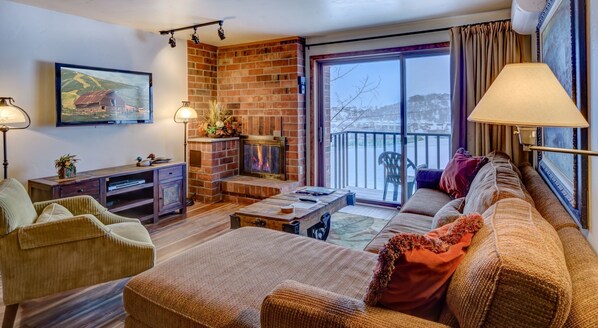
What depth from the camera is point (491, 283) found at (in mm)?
899

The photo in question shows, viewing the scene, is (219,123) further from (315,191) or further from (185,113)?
(315,191)

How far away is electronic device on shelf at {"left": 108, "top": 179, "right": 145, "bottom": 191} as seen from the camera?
3.86 m

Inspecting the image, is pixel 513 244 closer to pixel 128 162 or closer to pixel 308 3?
pixel 308 3

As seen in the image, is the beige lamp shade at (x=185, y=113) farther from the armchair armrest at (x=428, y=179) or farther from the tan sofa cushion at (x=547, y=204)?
the tan sofa cushion at (x=547, y=204)

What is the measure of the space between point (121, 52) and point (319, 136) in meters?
2.71

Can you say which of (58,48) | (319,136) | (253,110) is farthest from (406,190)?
(58,48)

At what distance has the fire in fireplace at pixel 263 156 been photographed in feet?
17.4

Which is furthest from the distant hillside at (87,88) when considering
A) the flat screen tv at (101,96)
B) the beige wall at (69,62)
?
the beige wall at (69,62)

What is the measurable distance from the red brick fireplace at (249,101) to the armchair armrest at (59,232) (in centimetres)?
273

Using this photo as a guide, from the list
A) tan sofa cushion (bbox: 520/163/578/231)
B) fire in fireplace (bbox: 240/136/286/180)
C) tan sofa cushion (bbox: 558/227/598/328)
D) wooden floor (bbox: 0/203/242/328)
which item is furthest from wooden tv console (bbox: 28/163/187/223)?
tan sofa cushion (bbox: 558/227/598/328)

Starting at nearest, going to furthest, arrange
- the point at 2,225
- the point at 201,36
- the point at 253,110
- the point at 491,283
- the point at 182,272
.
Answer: the point at 491,283 < the point at 182,272 < the point at 2,225 < the point at 201,36 < the point at 253,110

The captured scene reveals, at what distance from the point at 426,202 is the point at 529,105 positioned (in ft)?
6.97

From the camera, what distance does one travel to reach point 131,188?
3994mm

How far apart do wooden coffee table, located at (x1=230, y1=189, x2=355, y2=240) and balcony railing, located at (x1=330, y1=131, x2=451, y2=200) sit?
167 cm
